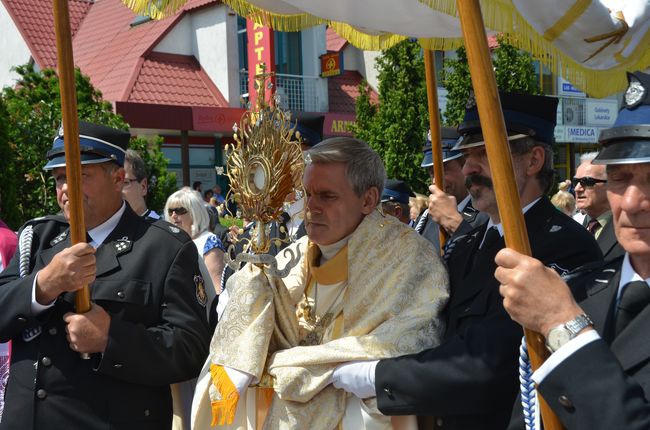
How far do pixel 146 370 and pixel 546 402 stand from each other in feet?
5.26

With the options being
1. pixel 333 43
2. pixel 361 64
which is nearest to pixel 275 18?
pixel 361 64

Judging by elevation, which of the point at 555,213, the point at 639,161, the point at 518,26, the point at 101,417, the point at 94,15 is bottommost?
the point at 101,417

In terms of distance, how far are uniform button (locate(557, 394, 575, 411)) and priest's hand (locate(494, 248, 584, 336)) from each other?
0.50 ft

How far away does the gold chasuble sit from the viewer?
259 cm

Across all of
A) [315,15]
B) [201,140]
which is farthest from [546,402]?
[201,140]

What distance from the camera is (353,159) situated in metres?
2.90

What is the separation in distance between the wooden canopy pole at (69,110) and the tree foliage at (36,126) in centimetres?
514

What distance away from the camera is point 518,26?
2.56 metres

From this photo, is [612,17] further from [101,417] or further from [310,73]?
[310,73]

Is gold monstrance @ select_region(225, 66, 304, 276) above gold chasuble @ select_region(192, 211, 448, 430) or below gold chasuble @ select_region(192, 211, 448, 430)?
above

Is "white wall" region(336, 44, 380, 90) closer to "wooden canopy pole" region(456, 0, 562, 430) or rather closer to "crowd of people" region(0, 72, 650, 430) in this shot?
"crowd of people" region(0, 72, 650, 430)

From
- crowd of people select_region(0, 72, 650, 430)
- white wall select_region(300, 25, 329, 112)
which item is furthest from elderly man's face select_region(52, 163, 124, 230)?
white wall select_region(300, 25, 329, 112)

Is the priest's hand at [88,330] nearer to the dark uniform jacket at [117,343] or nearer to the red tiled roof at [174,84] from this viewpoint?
the dark uniform jacket at [117,343]

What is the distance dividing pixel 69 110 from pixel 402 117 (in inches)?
421
